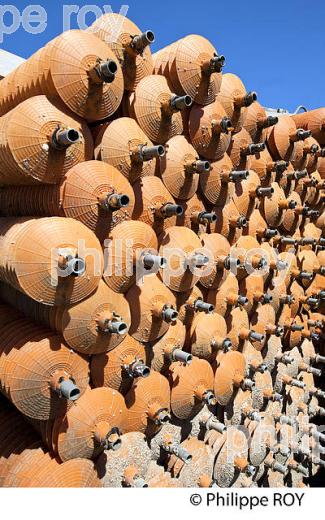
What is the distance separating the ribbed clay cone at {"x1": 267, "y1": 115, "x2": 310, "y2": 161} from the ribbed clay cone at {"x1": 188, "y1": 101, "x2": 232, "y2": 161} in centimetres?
173

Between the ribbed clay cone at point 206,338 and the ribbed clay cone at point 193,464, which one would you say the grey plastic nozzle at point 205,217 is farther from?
the ribbed clay cone at point 193,464

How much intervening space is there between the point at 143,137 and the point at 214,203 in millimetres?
1647

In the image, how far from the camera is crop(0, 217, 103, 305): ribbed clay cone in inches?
113

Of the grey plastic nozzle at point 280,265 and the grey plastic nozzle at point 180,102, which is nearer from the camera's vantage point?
the grey plastic nozzle at point 180,102

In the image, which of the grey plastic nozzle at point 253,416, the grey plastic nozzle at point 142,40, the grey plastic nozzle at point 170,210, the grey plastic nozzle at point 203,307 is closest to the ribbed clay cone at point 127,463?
the grey plastic nozzle at point 203,307

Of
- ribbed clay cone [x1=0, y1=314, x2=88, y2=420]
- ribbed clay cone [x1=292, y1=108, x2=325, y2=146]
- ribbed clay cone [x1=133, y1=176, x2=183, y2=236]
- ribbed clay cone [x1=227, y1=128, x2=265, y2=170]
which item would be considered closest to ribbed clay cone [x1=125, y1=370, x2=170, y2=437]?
ribbed clay cone [x1=0, y1=314, x2=88, y2=420]

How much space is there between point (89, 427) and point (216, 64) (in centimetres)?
405

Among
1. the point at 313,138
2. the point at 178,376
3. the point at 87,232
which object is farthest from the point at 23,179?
the point at 313,138

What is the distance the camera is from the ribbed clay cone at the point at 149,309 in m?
3.94

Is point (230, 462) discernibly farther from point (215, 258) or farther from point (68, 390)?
point (68, 390)

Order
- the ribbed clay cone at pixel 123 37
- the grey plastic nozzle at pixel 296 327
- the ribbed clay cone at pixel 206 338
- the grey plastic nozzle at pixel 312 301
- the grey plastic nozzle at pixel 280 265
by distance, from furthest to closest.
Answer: the grey plastic nozzle at pixel 312 301 < the grey plastic nozzle at pixel 296 327 < the grey plastic nozzle at pixel 280 265 < the ribbed clay cone at pixel 206 338 < the ribbed clay cone at pixel 123 37

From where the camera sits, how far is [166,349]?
435 centimetres

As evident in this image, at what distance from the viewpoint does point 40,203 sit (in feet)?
10.9

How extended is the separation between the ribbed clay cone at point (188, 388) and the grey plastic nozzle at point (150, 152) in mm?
2465
